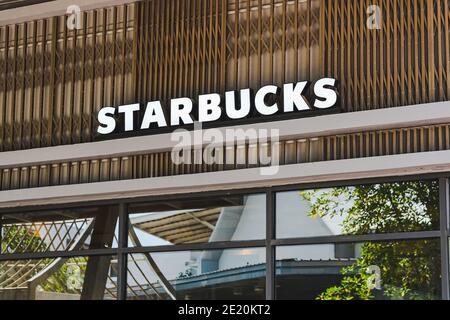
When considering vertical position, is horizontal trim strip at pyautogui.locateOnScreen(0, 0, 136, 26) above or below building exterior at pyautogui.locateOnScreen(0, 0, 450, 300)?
above

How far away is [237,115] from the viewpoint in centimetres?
930

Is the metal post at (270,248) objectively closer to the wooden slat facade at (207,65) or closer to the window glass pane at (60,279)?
the wooden slat facade at (207,65)

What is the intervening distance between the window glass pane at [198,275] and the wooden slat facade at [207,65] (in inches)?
34.8

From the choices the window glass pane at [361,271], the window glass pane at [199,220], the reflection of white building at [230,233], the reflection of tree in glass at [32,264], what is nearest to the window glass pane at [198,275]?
the reflection of white building at [230,233]

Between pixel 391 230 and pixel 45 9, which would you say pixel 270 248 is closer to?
pixel 391 230

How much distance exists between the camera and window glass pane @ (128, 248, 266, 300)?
912cm

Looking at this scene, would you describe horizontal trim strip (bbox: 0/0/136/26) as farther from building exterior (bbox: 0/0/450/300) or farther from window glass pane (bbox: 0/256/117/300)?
window glass pane (bbox: 0/256/117/300)

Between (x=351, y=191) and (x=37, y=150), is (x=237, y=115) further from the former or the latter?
(x=37, y=150)

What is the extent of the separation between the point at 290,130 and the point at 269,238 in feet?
3.54

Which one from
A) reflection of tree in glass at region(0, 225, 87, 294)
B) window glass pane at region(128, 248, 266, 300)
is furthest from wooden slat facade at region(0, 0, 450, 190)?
window glass pane at region(128, 248, 266, 300)

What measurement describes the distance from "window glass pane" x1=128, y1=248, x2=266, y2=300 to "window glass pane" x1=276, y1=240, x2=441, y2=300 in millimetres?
286

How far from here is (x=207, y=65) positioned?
969 centimetres

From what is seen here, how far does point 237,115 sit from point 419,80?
6.09 feet
